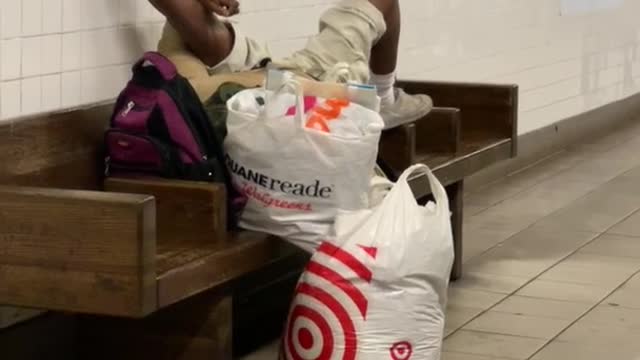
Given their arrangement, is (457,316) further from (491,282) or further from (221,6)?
(221,6)

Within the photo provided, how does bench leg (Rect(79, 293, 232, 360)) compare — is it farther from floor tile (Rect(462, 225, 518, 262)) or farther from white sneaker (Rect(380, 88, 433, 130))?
floor tile (Rect(462, 225, 518, 262))

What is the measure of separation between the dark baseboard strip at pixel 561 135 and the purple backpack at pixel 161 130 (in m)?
3.39

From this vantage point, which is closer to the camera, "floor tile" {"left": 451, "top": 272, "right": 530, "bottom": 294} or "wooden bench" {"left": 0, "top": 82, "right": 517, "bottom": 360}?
"wooden bench" {"left": 0, "top": 82, "right": 517, "bottom": 360}

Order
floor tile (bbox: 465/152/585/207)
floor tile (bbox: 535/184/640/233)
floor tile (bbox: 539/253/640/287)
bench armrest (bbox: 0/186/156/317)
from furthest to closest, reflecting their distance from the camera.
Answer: floor tile (bbox: 465/152/585/207) → floor tile (bbox: 535/184/640/233) → floor tile (bbox: 539/253/640/287) → bench armrest (bbox: 0/186/156/317)

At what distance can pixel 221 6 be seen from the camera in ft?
13.6

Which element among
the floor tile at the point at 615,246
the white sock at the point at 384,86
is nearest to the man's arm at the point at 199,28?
the white sock at the point at 384,86

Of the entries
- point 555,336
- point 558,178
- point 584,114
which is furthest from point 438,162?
point 584,114

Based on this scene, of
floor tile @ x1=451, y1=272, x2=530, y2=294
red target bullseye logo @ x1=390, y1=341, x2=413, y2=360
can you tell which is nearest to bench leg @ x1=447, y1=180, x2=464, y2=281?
floor tile @ x1=451, y1=272, x2=530, y2=294

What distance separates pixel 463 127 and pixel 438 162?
0.74 metres

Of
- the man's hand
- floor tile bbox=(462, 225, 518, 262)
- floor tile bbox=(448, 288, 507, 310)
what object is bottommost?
floor tile bbox=(462, 225, 518, 262)

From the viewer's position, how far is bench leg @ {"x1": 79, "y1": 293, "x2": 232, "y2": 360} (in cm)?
361

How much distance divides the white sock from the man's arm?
0.76m

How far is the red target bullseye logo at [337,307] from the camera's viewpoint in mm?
3627

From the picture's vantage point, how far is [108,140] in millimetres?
3771
